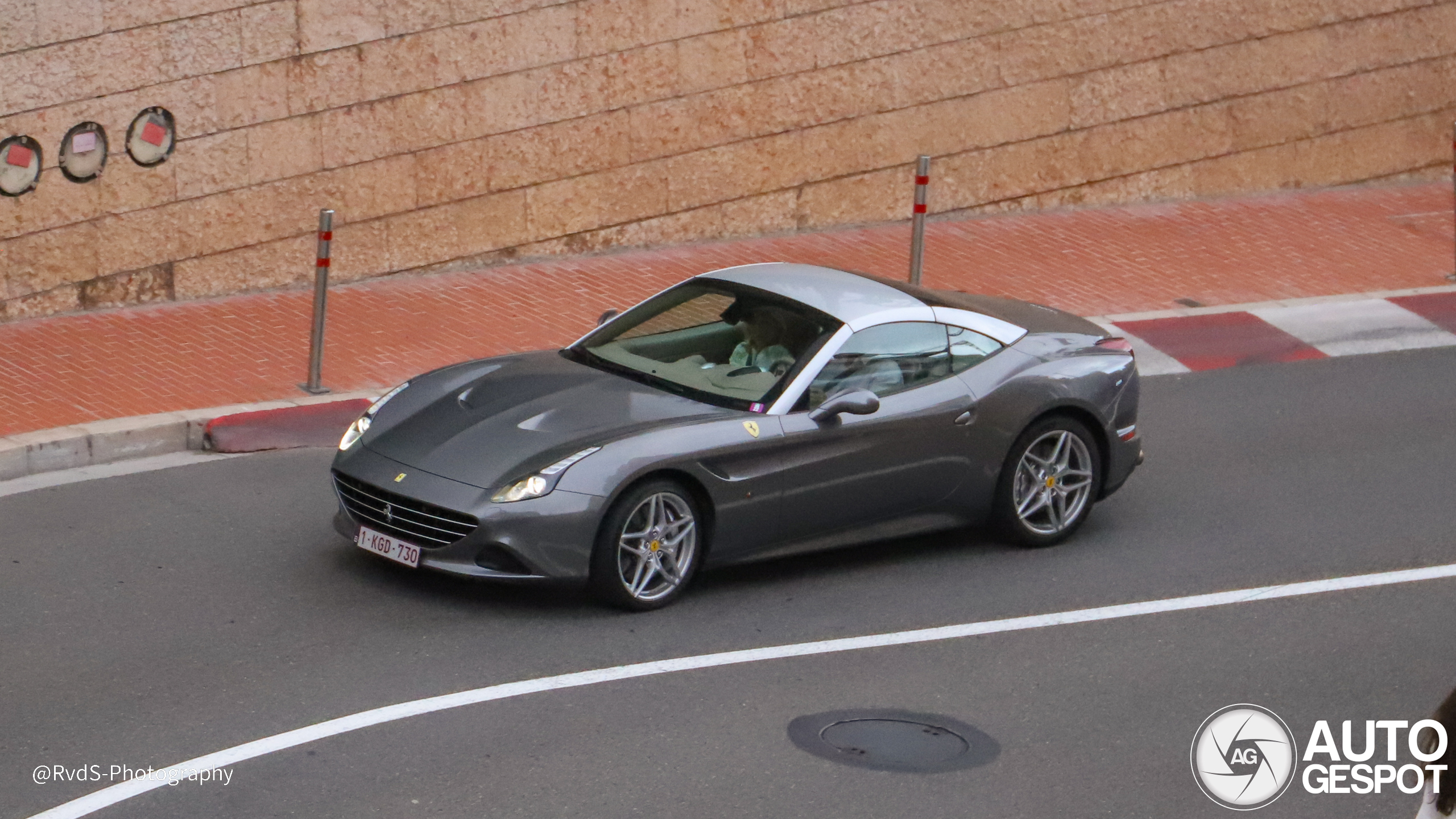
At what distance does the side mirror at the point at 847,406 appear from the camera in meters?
8.41

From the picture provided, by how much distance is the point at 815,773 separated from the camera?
6492mm

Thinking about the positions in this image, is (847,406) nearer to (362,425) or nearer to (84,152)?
(362,425)

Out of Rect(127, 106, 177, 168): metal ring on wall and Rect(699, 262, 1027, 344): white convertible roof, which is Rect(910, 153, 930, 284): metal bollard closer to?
Rect(699, 262, 1027, 344): white convertible roof

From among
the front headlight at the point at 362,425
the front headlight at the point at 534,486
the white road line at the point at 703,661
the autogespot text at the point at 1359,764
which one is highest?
the front headlight at the point at 362,425

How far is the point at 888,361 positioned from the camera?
8883 mm

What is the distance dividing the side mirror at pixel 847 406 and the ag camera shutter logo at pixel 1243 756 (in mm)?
2115

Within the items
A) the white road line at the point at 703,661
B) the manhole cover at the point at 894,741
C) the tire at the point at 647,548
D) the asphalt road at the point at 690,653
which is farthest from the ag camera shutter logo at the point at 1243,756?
the tire at the point at 647,548

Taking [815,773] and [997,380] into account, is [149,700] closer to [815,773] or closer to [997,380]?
[815,773]

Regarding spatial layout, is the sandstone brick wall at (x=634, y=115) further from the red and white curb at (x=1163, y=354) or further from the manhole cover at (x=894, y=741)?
the manhole cover at (x=894, y=741)

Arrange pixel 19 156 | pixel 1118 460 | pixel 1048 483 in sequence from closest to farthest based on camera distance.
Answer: pixel 1048 483 < pixel 1118 460 < pixel 19 156

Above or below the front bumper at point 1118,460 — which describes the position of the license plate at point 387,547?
below

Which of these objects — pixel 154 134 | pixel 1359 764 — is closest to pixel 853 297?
pixel 1359 764

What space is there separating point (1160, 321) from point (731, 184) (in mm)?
3917

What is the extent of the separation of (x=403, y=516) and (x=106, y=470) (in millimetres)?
2898
